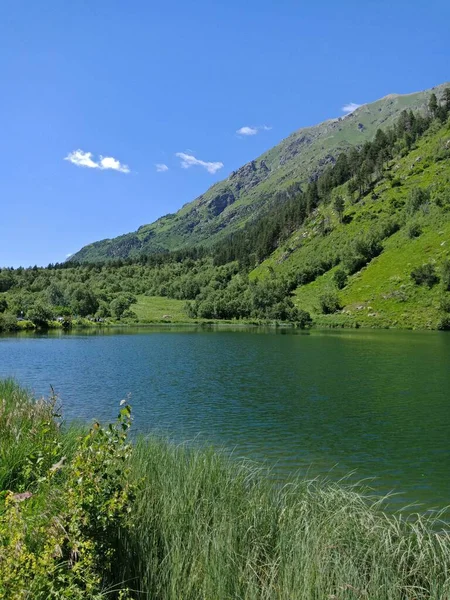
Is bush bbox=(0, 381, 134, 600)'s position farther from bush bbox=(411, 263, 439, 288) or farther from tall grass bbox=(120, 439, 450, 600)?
bush bbox=(411, 263, 439, 288)

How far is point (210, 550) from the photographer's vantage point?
26.3ft

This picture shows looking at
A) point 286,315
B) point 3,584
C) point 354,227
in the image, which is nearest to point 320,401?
point 3,584

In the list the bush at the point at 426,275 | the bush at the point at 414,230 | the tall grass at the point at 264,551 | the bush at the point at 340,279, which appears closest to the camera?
the tall grass at the point at 264,551

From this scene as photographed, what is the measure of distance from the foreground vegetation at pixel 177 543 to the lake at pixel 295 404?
828 cm

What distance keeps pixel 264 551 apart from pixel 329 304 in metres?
145

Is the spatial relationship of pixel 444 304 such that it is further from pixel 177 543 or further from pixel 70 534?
pixel 70 534

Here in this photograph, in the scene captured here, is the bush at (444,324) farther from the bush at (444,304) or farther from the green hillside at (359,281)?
the bush at (444,304)

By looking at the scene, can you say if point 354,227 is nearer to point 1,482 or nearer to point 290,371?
point 290,371

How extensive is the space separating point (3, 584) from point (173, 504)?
461 centimetres

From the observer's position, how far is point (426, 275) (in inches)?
5069

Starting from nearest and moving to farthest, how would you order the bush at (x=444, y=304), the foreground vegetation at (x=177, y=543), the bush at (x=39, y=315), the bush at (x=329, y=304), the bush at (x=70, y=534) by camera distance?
the bush at (x=70, y=534) → the foreground vegetation at (x=177, y=543) → the bush at (x=444, y=304) → the bush at (x=39, y=315) → the bush at (x=329, y=304)

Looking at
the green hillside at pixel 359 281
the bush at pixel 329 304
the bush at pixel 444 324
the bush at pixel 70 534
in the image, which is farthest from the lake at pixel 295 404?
the bush at pixel 329 304

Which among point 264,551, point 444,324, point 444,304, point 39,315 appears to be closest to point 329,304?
point 444,304

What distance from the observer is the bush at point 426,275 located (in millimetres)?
128250
